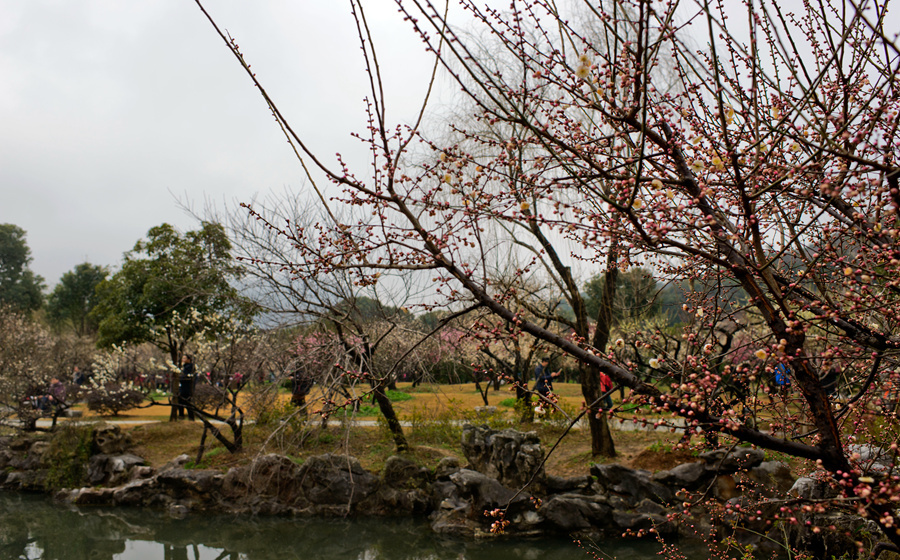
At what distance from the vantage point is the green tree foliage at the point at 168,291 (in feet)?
39.4

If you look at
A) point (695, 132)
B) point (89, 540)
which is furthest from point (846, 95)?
point (89, 540)

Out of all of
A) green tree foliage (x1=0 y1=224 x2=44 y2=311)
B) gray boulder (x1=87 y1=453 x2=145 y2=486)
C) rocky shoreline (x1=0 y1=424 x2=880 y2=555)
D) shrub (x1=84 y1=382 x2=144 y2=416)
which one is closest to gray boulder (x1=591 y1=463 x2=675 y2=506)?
rocky shoreline (x1=0 y1=424 x2=880 y2=555)

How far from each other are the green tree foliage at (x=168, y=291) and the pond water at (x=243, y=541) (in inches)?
169

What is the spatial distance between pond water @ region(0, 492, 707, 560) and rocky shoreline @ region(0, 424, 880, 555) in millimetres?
186

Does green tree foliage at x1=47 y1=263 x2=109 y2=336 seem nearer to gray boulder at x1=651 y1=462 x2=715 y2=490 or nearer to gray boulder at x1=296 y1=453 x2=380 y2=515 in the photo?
gray boulder at x1=296 y1=453 x2=380 y2=515

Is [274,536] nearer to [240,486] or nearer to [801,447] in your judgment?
[240,486]

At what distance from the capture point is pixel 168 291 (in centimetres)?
1200

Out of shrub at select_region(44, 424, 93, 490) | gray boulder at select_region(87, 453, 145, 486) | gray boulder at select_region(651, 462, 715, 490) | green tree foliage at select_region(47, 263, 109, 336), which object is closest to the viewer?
gray boulder at select_region(651, 462, 715, 490)

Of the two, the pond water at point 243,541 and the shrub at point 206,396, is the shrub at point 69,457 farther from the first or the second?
the shrub at point 206,396

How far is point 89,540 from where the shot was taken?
25.5 ft

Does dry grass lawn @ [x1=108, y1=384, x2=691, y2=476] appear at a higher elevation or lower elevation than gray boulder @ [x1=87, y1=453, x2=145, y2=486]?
higher

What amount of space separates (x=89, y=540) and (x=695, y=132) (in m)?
9.21

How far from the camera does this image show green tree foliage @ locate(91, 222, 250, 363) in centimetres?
1201

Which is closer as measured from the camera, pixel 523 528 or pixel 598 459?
pixel 523 528
